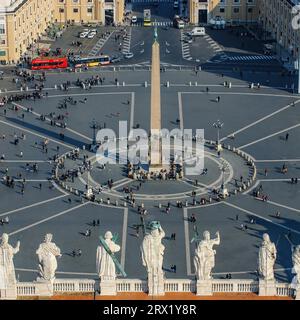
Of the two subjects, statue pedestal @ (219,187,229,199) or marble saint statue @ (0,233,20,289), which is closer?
marble saint statue @ (0,233,20,289)

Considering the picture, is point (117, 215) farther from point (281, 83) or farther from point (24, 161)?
point (281, 83)

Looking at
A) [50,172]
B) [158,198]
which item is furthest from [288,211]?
[50,172]

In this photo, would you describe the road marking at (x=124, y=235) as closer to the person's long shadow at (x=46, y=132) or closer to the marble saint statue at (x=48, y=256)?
the person's long shadow at (x=46, y=132)

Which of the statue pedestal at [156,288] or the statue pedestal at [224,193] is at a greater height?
the statue pedestal at [224,193]

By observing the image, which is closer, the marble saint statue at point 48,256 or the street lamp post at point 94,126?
the marble saint statue at point 48,256

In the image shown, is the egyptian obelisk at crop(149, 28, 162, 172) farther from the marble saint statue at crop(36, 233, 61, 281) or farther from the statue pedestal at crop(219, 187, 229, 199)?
the marble saint statue at crop(36, 233, 61, 281)

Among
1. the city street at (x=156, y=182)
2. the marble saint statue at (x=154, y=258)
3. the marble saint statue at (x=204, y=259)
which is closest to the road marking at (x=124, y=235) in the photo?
the city street at (x=156, y=182)

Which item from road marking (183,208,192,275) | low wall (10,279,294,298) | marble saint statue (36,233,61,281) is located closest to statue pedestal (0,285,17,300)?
low wall (10,279,294,298)
